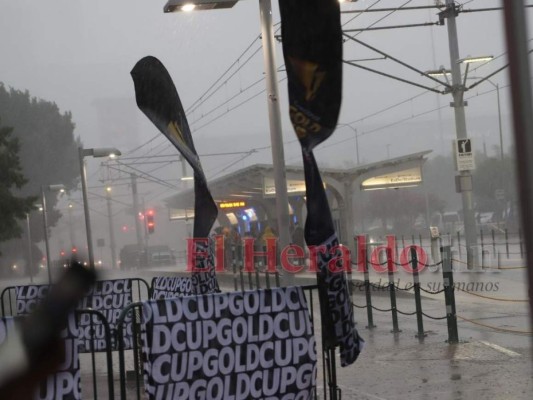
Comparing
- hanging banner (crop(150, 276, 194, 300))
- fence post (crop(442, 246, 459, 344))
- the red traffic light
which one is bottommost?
fence post (crop(442, 246, 459, 344))

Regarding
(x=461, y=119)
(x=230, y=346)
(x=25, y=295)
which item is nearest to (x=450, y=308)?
(x=25, y=295)

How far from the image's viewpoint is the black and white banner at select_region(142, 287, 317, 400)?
6.42 m

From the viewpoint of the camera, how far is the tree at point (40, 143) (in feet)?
250

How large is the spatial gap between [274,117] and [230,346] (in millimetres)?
5992

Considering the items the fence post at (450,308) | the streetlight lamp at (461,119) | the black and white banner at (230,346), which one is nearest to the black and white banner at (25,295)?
the black and white banner at (230,346)

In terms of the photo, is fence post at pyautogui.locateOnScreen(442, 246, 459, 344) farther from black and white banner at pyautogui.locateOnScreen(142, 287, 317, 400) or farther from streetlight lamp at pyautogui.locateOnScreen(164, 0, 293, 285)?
black and white banner at pyautogui.locateOnScreen(142, 287, 317, 400)

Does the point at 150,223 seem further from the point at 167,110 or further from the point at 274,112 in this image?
the point at 167,110

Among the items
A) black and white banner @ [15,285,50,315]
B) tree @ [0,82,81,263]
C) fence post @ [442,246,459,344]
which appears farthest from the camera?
tree @ [0,82,81,263]

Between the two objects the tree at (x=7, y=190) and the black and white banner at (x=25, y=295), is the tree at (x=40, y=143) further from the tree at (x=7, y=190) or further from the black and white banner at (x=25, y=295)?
the black and white banner at (x=25, y=295)

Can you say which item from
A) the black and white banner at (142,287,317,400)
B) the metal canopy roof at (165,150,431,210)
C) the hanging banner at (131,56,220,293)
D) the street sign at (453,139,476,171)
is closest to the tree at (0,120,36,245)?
the metal canopy roof at (165,150,431,210)

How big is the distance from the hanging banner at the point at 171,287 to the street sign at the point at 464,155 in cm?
1445

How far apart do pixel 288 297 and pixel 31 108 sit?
254ft

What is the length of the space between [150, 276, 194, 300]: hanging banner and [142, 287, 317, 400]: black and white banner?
382cm

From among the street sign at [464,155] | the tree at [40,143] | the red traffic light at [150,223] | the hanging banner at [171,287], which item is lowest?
the hanging banner at [171,287]
